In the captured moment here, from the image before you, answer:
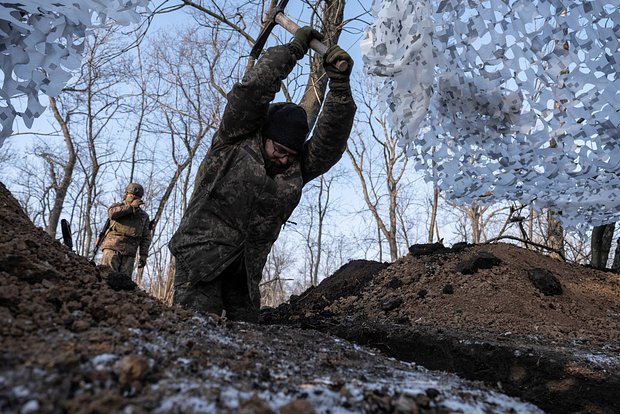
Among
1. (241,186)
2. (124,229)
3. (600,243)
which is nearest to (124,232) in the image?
(124,229)

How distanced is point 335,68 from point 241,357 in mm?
1900

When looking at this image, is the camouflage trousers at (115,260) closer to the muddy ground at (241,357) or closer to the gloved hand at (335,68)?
the muddy ground at (241,357)

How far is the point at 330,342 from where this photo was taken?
2.16 metres

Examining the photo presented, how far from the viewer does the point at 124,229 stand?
21.7ft

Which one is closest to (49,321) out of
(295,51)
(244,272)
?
(244,272)

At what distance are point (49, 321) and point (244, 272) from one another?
1.91 m

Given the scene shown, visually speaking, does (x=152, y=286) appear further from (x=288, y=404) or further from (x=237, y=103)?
(x=288, y=404)

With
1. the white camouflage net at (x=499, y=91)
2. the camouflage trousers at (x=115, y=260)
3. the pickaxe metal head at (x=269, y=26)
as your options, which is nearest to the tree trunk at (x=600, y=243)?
the white camouflage net at (x=499, y=91)

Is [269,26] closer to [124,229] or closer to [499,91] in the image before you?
[499,91]

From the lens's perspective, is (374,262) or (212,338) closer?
(212,338)

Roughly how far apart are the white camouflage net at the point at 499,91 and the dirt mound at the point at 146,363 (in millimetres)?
1617

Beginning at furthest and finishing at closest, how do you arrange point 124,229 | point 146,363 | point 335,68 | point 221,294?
point 124,229, point 221,294, point 335,68, point 146,363

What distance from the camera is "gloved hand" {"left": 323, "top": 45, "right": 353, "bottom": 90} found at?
105 inches

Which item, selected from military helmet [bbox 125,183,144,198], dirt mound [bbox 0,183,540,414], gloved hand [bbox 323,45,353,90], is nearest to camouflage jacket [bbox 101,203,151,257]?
military helmet [bbox 125,183,144,198]
